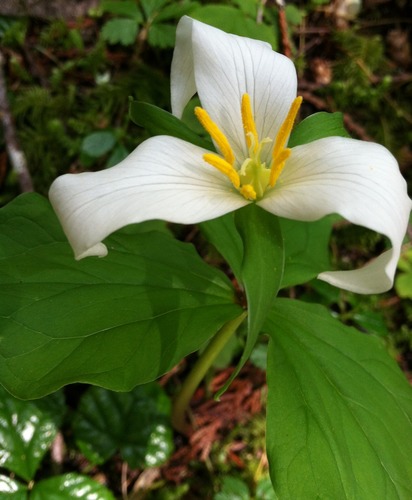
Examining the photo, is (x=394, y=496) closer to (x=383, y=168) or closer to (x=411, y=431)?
(x=411, y=431)

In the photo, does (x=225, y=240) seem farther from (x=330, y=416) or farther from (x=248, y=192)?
(x=330, y=416)

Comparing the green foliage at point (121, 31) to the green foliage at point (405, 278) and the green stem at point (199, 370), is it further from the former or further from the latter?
the green foliage at point (405, 278)

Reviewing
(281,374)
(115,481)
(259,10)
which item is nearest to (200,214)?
(281,374)

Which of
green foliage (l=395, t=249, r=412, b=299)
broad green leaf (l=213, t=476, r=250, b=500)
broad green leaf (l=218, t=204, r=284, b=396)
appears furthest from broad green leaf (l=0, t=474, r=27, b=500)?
green foliage (l=395, t=249, r=412, b=299)

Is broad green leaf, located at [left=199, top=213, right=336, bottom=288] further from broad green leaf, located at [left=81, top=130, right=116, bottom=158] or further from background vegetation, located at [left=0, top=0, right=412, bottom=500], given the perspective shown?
broad green leaf, located at [left=81, top=130, right=116, bottom=158]

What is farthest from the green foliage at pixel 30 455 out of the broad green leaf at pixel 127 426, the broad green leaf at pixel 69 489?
the broad green leaf at pixel 127 426

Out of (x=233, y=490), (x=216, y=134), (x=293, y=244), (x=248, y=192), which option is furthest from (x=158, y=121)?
(x=233, y=490)
